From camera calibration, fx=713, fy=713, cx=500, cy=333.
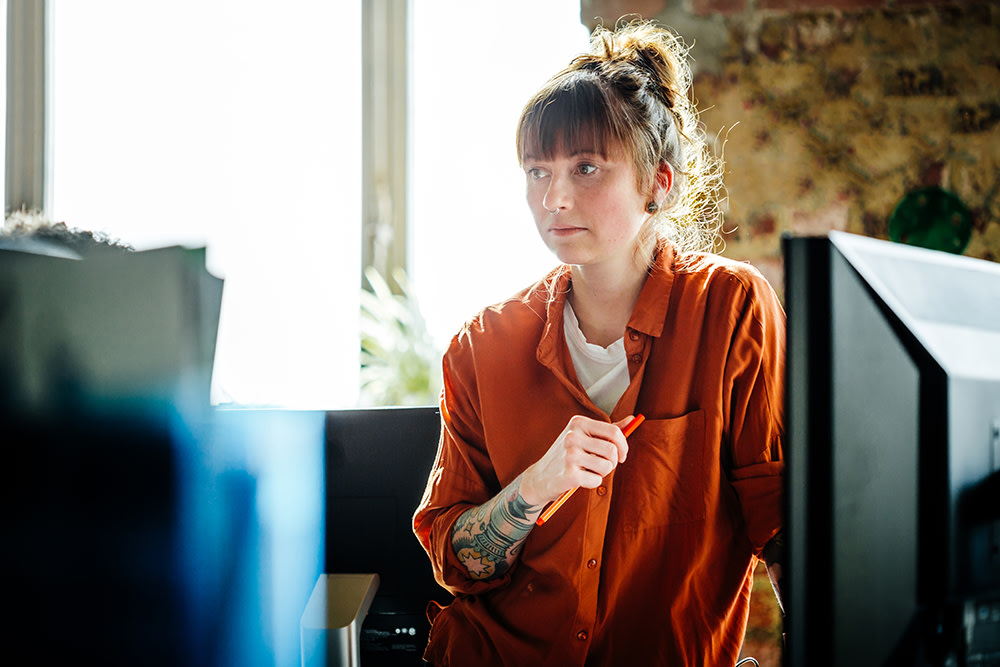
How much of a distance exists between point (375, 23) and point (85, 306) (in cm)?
209

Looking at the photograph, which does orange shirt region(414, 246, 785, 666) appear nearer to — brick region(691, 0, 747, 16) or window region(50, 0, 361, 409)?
brick region(691, 0, 747, 16)

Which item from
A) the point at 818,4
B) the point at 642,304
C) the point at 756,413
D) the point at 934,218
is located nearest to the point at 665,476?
the point at 756,413

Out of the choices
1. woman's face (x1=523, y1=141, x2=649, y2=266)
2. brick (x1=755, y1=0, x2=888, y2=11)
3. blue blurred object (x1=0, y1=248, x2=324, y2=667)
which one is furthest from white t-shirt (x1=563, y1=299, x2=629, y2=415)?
brick (x1=755, y1=0, x2=888, y2=11)

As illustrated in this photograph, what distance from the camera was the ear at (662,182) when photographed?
1.10m

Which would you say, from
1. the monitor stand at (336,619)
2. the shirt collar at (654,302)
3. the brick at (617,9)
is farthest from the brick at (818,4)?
the monitor stand at (336,619)

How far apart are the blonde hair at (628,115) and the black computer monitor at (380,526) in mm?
459

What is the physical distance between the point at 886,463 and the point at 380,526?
694 millimetres

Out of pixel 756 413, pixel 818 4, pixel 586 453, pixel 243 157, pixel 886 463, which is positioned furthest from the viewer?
pixel 243 157

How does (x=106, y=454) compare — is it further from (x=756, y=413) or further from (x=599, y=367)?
(x=756, y=413)

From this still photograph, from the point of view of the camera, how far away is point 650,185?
3.56 feet

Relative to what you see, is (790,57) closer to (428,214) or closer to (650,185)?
(650,185)

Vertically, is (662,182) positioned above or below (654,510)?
above

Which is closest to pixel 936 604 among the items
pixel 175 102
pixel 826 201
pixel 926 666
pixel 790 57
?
pixel 926 666

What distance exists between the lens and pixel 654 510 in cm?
97
